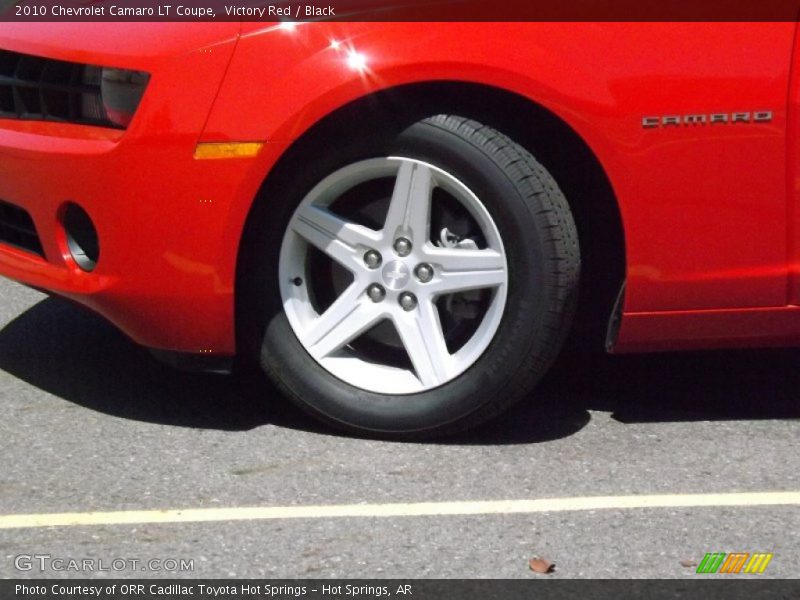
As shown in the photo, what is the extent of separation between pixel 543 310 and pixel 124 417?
1.22m

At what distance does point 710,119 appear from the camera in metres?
3.80

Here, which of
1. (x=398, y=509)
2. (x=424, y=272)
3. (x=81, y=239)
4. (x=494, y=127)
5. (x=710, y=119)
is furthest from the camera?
(x=81, y=239)

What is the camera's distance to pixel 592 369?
4.76 m

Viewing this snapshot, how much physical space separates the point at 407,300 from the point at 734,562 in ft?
3.69

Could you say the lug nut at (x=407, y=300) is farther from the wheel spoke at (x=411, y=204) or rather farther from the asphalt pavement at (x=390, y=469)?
the asphalt pavement at (x=390, y=469)

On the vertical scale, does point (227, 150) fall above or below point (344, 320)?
above

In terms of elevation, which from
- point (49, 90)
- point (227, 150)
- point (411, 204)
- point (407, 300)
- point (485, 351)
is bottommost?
point (485, 351)

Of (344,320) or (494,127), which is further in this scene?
(344,320)

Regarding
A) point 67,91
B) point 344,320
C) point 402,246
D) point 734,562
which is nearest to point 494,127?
point 402,246

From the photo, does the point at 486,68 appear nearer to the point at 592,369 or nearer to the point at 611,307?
the point at 611,307

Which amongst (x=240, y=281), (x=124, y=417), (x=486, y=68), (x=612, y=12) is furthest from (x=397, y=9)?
(x=124, y=417)

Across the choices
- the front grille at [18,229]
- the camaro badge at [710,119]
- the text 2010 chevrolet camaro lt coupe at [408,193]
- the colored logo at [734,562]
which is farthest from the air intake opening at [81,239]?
the colored logo at [734,562]

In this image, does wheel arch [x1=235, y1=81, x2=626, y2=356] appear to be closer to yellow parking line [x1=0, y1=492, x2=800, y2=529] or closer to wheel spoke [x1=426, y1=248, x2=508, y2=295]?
wheel spoke [x1=426, y1=248, x2=508, y2=295]

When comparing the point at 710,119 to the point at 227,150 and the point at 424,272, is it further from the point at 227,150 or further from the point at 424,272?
the point at 227,150
